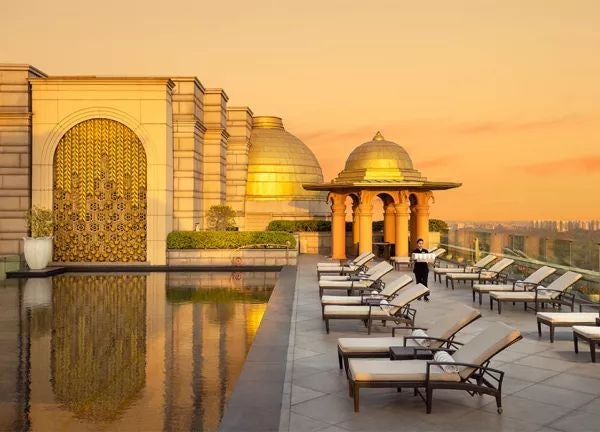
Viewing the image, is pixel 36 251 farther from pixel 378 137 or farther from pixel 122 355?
pixel 378 137

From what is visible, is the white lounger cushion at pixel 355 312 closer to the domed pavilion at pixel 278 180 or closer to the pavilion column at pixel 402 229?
the pavilion column at pixel 402 229

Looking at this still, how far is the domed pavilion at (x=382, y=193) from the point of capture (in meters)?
29.3

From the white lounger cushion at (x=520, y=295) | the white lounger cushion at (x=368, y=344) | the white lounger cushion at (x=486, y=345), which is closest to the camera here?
the white lounger cushion at (x=486, y=345)

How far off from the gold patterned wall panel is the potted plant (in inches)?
48.4

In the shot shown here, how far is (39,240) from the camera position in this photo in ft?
83.1

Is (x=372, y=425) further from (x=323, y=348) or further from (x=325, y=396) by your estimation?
(x=323, y=348)

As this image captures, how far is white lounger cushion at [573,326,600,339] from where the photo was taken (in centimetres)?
952

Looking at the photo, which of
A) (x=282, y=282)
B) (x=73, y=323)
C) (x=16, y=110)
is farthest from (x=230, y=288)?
(x=16, y=110)

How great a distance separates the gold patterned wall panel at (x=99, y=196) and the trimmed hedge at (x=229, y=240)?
171 centimetres

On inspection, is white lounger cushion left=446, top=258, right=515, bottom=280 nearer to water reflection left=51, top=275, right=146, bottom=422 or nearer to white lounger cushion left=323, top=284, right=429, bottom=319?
white lounger cushion left=323, top=284, right=429, bottom=319

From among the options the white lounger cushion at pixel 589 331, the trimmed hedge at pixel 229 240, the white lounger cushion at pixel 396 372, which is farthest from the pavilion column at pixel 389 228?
the white lounger cushion at pixel 396 372

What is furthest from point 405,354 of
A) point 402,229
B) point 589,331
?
point 402,229

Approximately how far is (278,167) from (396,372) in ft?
141

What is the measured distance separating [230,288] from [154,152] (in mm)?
10646
